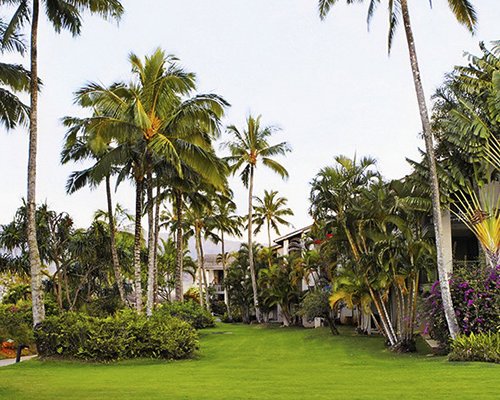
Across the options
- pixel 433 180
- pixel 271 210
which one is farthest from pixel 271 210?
pixel 433 180

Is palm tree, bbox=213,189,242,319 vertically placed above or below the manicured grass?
above

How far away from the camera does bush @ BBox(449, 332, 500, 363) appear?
55.7 feet

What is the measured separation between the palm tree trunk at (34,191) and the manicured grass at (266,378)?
2018 mm

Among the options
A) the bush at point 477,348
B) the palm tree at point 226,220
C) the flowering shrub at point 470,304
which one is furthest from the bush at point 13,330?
the palm tree at point 226,220

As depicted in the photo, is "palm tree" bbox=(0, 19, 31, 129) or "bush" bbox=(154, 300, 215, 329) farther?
"bush" bbox=(154, 300, 215, 329)

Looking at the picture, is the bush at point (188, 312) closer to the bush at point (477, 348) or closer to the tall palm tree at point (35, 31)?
the tall palm tree at point (35, 31)

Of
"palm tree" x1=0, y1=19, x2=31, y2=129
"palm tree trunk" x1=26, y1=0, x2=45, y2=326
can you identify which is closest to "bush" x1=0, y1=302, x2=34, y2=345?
"palm tree trunk" x1=26, y1=0, x2=45, y2=326

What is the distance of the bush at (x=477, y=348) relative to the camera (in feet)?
55.7

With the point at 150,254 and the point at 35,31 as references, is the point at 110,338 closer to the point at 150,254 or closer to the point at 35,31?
the point at 150,254

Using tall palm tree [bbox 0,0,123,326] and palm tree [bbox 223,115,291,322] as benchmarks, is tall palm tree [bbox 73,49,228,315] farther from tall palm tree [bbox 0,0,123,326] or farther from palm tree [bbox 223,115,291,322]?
palm tree [bbox 223,115,291,322]

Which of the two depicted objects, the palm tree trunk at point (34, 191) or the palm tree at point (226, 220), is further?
the palm tree at point (226, 220)

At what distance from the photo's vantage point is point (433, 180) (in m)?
19.5

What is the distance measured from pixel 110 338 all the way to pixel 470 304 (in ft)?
36.3

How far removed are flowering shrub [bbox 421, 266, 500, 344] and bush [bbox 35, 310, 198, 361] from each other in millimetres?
8031
